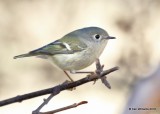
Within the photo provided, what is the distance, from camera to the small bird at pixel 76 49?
1210 mm

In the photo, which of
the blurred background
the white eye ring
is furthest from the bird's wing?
the blurred background

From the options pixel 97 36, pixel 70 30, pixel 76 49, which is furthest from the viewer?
pixel 70 30

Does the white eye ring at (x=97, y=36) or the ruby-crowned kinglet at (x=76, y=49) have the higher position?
the white eye ring at (x=97, y=36)

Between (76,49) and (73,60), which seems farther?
(76,49)

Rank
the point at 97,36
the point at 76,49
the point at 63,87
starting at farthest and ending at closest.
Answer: the point at 76,49 < the point at 97,36 < the point at 63,87

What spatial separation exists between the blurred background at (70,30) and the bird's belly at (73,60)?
2.04m

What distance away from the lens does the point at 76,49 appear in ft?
5.09

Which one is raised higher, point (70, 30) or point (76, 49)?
point (76, 49)

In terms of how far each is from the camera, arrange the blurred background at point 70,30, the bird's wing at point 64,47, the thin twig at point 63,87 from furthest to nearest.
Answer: the blurred background at point 70,30 → the bird's wing at point 64,47 → the thin twig at point 63,87

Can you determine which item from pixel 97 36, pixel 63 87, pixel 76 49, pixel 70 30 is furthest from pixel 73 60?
pixel 70 30

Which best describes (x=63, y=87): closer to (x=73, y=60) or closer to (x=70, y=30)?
(x=73, y=60)

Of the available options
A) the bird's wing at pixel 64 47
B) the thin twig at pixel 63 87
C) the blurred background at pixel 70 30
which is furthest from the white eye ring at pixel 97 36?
the blurred background at pixel 70 30

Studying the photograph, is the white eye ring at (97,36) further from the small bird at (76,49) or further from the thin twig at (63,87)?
the thin twig at (63,87)

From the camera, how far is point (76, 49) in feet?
5.09
